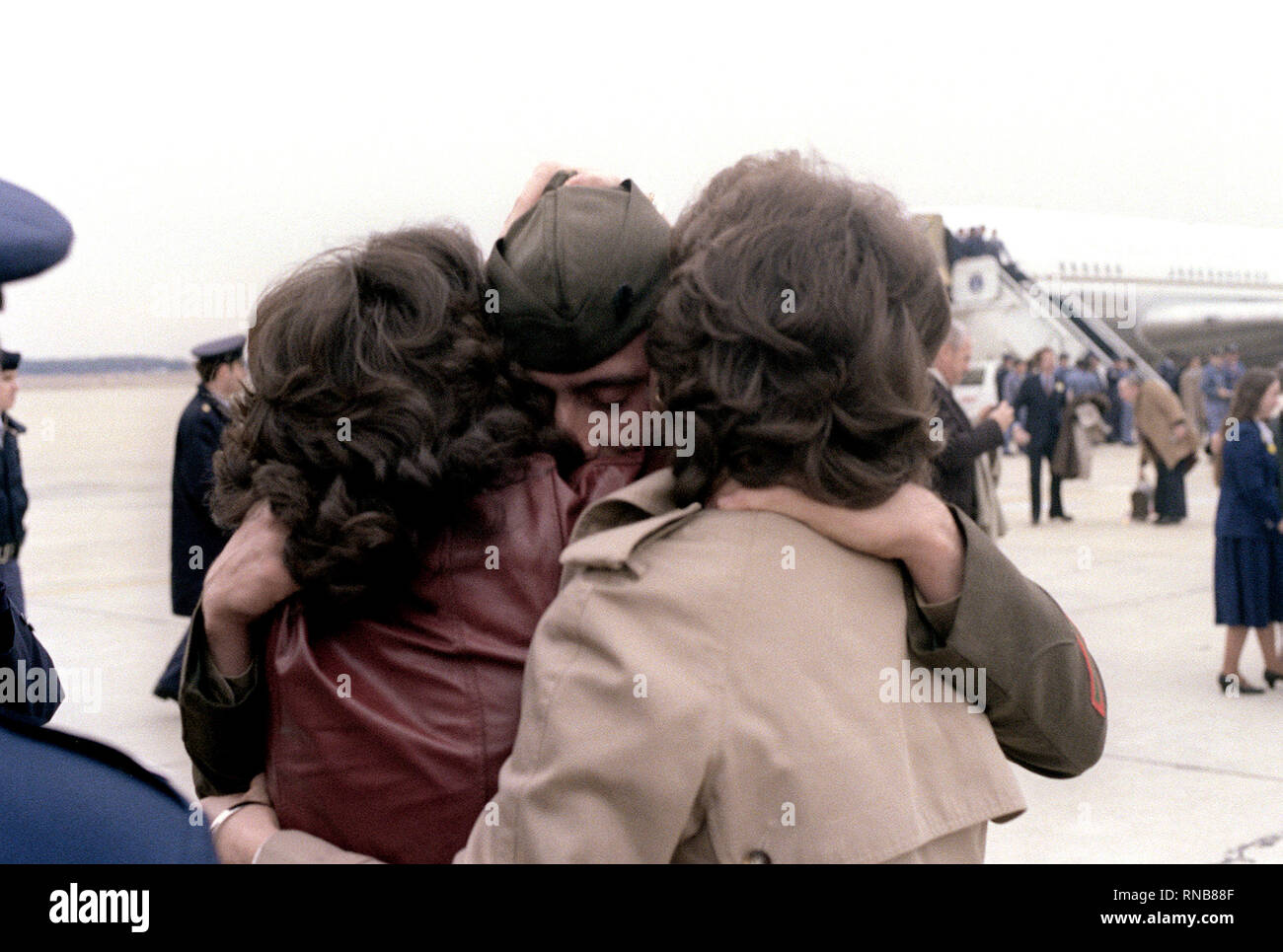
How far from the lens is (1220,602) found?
6.59 meters

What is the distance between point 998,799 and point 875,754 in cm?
18

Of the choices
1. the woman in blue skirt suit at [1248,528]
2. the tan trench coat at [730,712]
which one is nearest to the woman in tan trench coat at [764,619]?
the tan trench coat at [730,712]

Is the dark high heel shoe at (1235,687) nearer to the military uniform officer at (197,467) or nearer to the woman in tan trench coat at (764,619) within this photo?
the military uniform officer at (197,467)

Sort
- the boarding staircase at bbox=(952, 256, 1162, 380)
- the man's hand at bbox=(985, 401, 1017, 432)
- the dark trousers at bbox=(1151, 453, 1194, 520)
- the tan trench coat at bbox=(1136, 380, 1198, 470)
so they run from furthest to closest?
the boarding staircase at bbox=(952, 256, 1162, 380) → the dark trousers at bbox=(1151, 453, 1194, 520) → the tan trench coat at bbox=(1136, 380, 1198, 470) → the man's hand at bbox=(985, 401, 1017, 432)

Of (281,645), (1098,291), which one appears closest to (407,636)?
(281,645)

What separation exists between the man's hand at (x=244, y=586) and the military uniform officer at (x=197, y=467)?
4.60m

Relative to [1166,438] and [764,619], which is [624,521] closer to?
[764,619]

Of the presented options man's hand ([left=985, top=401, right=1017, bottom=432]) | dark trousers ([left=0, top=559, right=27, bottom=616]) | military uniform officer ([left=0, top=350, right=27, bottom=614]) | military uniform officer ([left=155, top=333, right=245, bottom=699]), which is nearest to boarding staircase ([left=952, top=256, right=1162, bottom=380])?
man's hand ([left=985, top=401, right=1017, bottom=432])

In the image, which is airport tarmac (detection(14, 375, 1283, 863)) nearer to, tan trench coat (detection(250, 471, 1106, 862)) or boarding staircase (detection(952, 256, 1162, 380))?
tan trench coat (detection(250, 471, 1106, 862))

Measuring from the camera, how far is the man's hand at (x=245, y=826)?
1.45m

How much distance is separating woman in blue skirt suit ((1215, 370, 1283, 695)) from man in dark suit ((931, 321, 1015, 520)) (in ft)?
4.24

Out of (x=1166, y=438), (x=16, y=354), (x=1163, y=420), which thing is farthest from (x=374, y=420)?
(x=1166, y=438)

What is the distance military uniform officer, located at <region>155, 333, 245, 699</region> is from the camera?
238 inches
